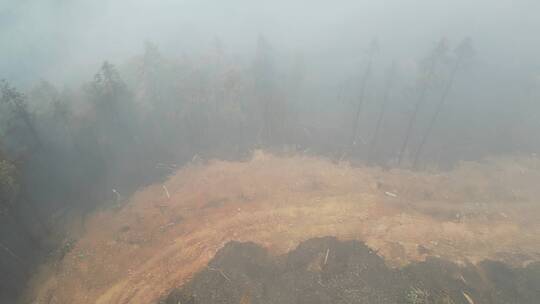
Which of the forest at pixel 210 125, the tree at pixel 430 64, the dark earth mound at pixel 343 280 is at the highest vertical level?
the tree at pixel 430 64

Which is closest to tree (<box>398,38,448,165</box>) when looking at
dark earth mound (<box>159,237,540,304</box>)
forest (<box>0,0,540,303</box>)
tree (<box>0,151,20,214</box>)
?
forest (<box>0,0,540,303</box>)

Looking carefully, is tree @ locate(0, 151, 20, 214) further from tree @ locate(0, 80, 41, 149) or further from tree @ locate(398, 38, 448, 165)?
tree @ locate(398, 38, 448, 165)

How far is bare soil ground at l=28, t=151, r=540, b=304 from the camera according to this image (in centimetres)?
2473

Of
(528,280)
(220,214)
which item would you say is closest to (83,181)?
(220,214)

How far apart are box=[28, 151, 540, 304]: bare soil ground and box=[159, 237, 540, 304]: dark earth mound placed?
1.08 metres

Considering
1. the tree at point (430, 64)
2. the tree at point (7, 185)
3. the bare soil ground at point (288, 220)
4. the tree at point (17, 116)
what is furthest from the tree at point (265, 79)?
the tree at point (7, 185)

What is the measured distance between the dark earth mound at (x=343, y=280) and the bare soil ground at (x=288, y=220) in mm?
1081

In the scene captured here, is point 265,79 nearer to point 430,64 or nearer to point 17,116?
point 430,64

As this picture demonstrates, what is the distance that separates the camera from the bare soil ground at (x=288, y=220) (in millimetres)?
24734

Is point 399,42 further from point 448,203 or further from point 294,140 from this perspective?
point 448,203

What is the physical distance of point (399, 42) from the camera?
80062 mm

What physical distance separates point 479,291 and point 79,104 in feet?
162

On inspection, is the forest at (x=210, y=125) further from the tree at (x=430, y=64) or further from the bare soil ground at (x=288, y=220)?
the bare soil ground at (x=288, y=220)

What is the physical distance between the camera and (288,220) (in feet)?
96.3
